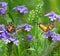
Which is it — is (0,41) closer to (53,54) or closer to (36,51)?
(36,51)

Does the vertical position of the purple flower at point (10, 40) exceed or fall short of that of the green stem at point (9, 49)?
it exceeds it

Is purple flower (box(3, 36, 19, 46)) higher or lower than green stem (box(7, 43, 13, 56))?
higher

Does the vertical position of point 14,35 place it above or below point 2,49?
above

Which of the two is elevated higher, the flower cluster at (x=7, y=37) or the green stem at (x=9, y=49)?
the flower cluster at (x=7, y=37)

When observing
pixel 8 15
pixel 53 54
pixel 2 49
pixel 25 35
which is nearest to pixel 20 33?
pixel 25 35

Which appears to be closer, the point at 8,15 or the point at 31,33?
the point at 31,33

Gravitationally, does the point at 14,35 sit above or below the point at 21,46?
above

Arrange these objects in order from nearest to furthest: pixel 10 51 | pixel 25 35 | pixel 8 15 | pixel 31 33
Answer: pixel 10 51
pixel 25 35
pixel 31 33
pixel 8 15

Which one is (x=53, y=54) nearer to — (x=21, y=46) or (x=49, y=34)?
(x=49, y=34)

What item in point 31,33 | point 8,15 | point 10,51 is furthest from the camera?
point 8,15

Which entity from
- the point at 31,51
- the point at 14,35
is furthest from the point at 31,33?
the point at 14,35
